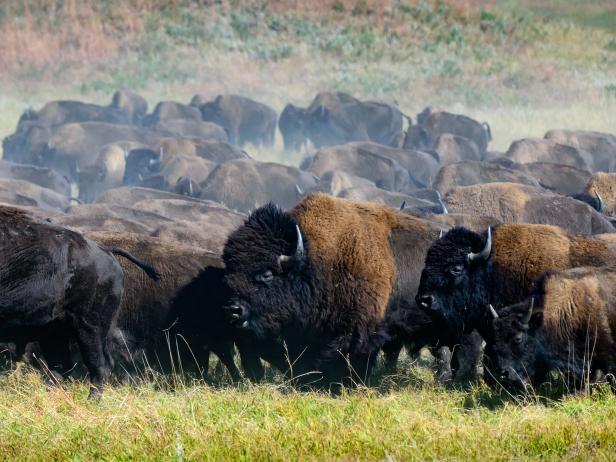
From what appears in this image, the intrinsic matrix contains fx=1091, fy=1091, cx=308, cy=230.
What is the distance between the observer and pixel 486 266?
866cm

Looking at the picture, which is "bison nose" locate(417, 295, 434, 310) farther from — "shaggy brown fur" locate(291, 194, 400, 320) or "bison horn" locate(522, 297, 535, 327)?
"bison horn" locate(522, 297, 535, 327)

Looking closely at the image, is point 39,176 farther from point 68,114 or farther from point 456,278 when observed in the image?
point 456,278

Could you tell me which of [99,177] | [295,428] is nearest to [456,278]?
[295,428]

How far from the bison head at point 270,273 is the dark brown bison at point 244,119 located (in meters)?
31.6

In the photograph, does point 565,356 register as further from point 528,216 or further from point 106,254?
point 528,216

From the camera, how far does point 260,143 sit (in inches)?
1604

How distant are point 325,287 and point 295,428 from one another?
9.29 feet

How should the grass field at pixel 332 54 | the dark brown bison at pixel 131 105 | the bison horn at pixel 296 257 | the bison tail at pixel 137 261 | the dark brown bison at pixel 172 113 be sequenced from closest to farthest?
the bison tail at pixel 137 261
the bison horn at pixel 296 257
the dark brown bison at pixel 172 113
the dark brown bison at pixel 131 105
the grass field at pixel 332 54

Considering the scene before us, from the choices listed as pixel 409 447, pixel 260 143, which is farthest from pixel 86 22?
pixel 409 447

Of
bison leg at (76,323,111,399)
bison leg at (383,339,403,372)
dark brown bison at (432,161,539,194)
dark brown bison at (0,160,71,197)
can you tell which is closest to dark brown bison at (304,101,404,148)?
dark brown bison at (0,160,71,197)

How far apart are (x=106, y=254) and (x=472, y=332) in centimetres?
310

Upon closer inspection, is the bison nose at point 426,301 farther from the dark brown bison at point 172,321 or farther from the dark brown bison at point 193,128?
the dark brown bison at point 193,128

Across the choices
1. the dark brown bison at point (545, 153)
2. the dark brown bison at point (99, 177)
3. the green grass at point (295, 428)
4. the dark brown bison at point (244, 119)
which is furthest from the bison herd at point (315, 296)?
the dark brown bison at point (244, 119)

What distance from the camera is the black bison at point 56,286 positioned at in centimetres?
795
